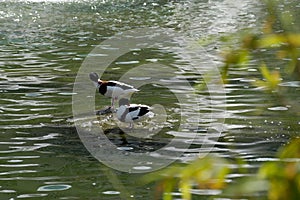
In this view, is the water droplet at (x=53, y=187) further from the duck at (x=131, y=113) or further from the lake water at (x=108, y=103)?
the duck at (x=131, y=113)

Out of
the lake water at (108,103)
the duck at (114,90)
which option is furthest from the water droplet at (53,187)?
the duck at (114,90)

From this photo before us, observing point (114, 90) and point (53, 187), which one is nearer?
point (53, 187)

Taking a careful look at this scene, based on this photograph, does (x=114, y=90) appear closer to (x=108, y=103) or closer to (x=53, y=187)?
(x=108, y=103)

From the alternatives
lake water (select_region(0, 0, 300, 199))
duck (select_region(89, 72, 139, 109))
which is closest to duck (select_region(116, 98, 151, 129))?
lake water (select_region(0, 0, 300, 199))

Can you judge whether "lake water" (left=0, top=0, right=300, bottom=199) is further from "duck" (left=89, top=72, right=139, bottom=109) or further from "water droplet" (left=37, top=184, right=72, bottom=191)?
"duck" (left=89, top=72, right=139, bottom=109)

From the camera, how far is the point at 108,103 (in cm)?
1477

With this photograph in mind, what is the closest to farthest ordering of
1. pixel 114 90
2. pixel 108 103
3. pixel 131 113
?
1. pixel 131 113
2. pixel 114 90
3. pixel 108 103

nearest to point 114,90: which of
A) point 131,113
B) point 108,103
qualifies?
point 108,103

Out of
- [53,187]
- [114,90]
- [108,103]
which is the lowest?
[53,187]

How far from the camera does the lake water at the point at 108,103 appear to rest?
9.62 meters

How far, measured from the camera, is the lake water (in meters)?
9.62

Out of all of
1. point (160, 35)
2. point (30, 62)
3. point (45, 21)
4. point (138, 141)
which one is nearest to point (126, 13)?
point (45, 21)

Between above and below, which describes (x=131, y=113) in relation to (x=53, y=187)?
above

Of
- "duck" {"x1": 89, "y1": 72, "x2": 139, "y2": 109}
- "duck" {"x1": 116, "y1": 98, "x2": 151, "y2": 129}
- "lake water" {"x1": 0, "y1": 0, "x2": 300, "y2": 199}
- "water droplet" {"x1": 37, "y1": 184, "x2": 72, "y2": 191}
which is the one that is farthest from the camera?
"duck" {"x1": 89, "y1": 72, "x2": 139, "y2": 109}
